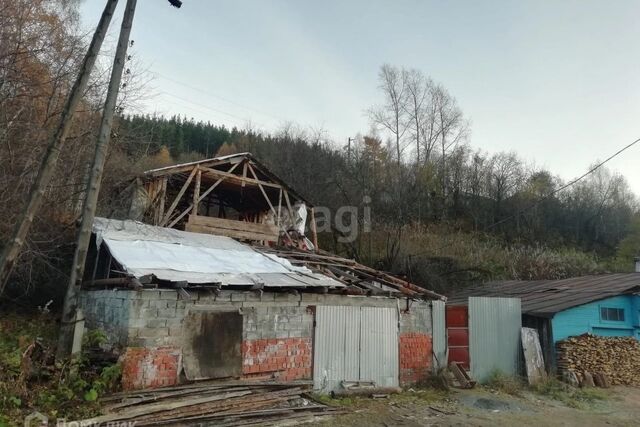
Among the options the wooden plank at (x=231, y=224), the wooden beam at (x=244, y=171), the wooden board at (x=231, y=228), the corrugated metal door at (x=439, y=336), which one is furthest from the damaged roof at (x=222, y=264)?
the wooden beam at (x=244, y=171)

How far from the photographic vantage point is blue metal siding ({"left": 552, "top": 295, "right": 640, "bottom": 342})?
1445cm

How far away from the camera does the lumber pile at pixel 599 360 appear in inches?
538

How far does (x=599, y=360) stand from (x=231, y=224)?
12.9 metres

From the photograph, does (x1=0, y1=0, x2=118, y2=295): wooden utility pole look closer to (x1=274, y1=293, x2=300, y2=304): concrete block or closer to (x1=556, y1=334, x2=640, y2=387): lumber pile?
(x1=274, y1=293, x2=300, y2=304): concrete block

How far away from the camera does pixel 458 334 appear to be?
526 inches

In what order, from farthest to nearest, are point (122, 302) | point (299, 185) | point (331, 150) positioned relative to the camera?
point (331, 150) < point (299, 185) < point (122, 302)

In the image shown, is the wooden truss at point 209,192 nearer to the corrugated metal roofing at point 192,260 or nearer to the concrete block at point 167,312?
the corrugated metal roofing at point 192,260

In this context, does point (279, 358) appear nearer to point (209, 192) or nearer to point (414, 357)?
point (414, 357)

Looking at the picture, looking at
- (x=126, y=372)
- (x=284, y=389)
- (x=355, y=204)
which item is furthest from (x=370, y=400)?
(x=355, y=204)

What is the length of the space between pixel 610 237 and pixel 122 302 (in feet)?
144

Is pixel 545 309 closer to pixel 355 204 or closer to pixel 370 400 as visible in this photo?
pixel 370 400

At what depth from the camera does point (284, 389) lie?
9562 millimetres

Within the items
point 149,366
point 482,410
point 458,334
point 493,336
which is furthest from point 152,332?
point 493,336

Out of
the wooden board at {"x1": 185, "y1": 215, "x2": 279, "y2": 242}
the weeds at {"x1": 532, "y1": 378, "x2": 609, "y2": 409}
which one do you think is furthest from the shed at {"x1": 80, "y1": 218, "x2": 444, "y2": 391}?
the weeds at {"x1": 532, "y1": 378, "x2": 609, "y2": 409}
